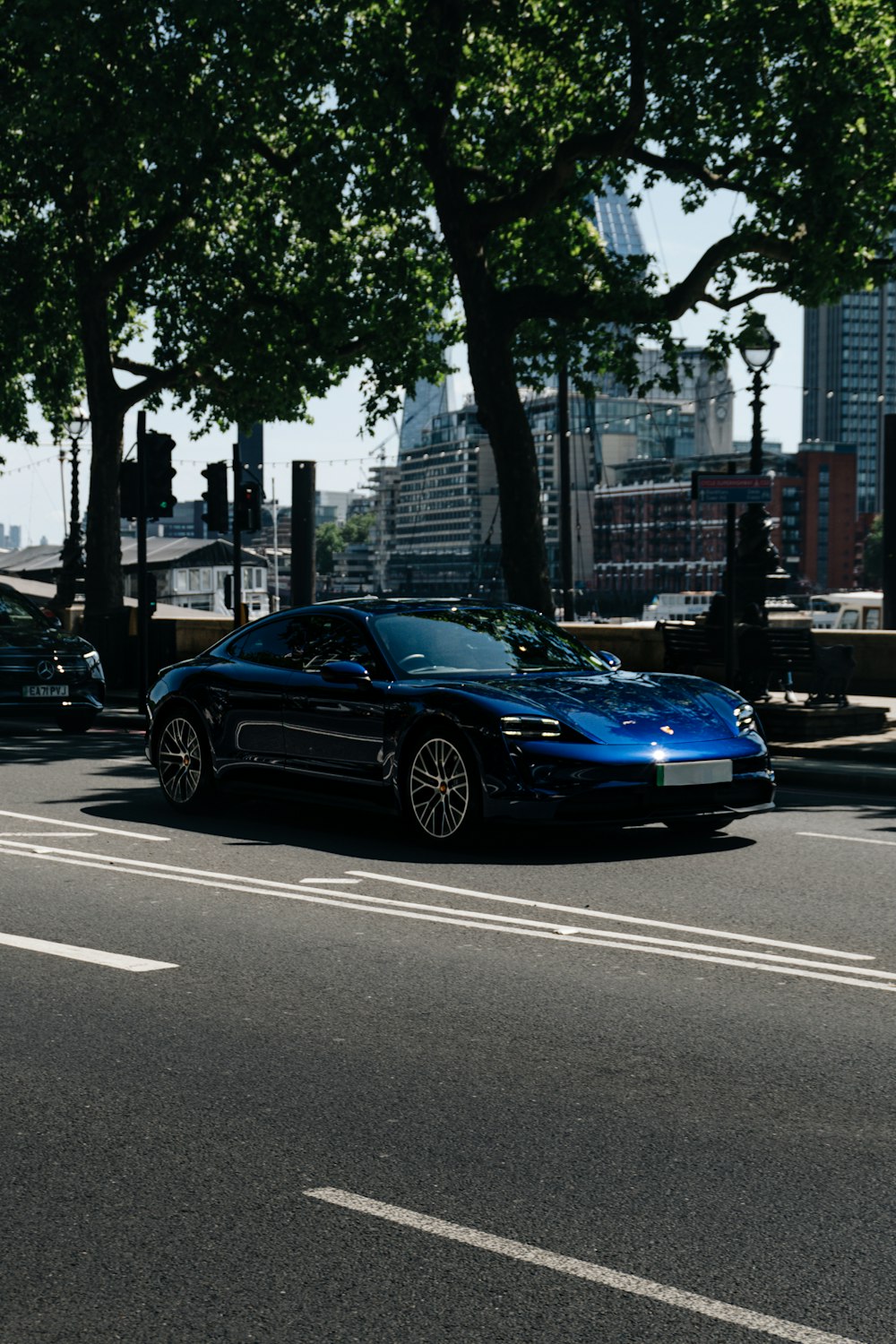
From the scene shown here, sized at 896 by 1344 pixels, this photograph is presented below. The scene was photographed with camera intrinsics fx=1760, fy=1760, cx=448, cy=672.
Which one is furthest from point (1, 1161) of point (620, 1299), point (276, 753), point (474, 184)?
point (474, 184)

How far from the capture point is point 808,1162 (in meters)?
4.39

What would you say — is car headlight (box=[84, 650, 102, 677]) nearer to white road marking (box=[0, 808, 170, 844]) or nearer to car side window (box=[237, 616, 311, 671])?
white road marking (box=[0, 808, 170, 844])

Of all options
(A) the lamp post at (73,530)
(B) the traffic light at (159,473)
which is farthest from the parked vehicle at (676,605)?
(B) the traffic light at (159,473)

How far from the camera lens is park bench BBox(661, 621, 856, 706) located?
1766 cm

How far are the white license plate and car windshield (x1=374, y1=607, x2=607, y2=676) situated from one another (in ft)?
4.77

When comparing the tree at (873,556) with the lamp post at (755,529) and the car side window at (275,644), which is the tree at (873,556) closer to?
the lamp post at (755,529)

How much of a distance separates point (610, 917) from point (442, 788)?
2310mm

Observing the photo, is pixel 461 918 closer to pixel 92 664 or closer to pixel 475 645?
pixel 475 645

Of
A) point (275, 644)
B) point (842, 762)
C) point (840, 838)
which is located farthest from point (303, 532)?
point (840, 838)

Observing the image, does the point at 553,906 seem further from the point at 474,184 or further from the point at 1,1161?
the point at 474,184

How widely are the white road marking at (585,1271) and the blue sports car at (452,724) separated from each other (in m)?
5.44

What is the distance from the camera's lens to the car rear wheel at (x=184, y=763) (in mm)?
11680

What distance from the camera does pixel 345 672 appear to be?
10.5 m

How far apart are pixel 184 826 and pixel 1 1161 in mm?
6738
